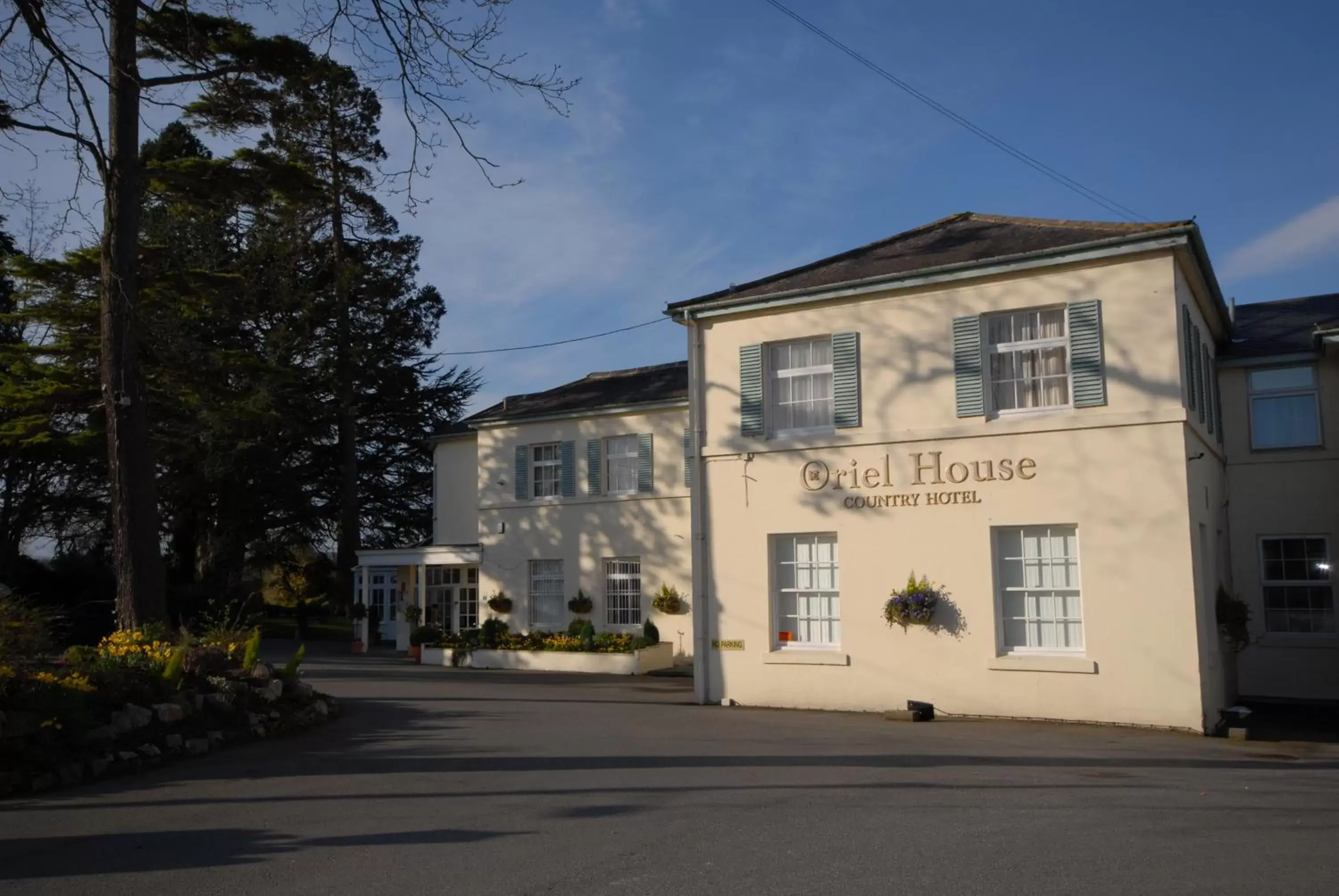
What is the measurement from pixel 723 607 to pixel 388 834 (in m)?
10.1

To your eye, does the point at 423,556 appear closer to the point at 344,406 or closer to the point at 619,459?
the point at 619,459

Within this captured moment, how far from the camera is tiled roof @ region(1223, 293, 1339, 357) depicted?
63.1 feet

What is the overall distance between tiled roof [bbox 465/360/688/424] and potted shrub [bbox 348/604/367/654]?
6.94m

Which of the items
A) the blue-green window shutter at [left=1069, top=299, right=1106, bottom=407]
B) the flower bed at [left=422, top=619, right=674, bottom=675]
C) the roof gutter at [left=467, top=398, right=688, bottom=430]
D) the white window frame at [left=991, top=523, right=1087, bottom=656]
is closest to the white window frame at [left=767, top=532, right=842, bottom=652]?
the white window frame at [left=991, top=523, right=1087, bottom=656]

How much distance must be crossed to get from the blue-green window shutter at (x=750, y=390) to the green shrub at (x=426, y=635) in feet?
45.5

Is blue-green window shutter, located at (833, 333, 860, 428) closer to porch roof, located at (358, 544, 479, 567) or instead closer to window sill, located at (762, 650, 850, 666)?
window sill, located at (762, 650, 850, 666)

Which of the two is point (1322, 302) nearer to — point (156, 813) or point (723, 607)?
point (723, 607)

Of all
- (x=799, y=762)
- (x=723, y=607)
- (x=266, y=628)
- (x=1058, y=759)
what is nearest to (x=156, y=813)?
(x=799, y=762)

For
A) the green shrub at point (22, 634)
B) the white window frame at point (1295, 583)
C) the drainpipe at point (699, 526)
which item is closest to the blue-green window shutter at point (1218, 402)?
the white window frame at point (1295, 583)

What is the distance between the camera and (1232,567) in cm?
1906

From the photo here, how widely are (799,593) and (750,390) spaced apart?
3.32 metres

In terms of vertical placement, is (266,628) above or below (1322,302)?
below

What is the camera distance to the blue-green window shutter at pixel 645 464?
2686cm

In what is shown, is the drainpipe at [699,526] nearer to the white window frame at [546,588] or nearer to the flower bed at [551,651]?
the flower bed at [551,651]
